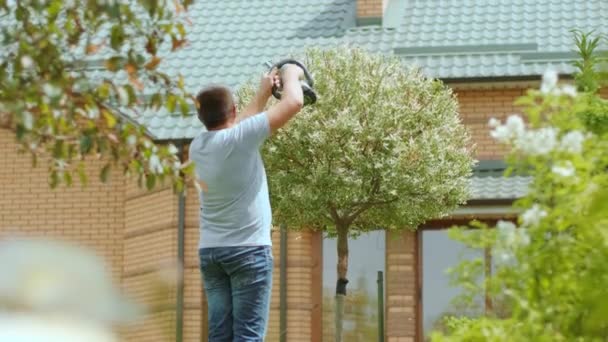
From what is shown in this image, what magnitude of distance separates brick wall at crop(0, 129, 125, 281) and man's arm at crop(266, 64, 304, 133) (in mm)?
14045

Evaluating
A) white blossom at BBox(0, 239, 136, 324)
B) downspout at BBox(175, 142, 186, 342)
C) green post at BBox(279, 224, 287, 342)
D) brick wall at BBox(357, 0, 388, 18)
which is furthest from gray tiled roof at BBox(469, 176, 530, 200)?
white blossom at BBox(0, 239, 136, 324)

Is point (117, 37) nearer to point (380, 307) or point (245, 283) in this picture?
point (245, 283)

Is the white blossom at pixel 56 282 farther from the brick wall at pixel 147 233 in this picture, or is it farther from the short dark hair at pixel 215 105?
the brick wall at pixel 147 233

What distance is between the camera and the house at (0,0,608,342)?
53.9ft

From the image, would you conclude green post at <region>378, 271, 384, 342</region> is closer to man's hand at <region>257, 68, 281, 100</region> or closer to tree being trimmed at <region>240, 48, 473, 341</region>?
tree being trimmed at <region>240, 48, 473, 341</region>

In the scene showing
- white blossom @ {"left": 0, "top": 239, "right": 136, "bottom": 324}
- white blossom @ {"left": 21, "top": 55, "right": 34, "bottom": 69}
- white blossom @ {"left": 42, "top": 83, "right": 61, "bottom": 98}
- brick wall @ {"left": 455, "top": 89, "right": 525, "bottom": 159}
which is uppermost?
brick wall @ {"left": 455, "top": 89, "right": 525, "bottom": 159}

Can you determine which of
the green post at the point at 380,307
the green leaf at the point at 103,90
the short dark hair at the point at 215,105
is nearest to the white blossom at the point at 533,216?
the green leaf at the point at 103,90

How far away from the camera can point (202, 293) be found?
16922 mm

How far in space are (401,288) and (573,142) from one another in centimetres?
1346

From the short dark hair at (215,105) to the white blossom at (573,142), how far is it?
5.29 ft

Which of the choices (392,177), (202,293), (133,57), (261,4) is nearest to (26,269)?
(133,57)

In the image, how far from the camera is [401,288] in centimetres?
1656

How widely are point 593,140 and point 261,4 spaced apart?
16.6 metres

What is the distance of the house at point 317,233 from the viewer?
16.4m
